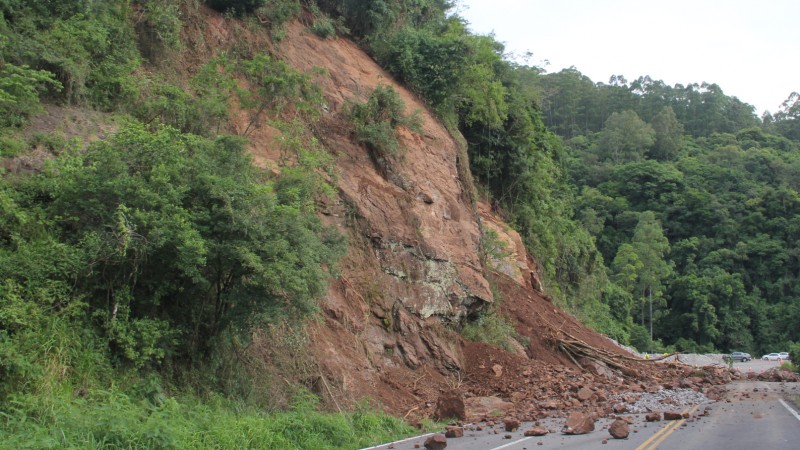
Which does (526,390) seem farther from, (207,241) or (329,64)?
(329,64)

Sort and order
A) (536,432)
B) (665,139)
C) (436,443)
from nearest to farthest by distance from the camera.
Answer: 1. (436,443)
2. (536,432)
3. (665,139)

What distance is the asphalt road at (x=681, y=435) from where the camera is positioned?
10.8 metres

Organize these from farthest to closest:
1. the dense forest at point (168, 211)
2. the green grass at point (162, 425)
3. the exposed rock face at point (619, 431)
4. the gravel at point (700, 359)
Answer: the gravel at point (700, 359)
the exposed rock face at point (619, 431)
the dense forest at point (168, 211)
the green grass at point (162, 425)

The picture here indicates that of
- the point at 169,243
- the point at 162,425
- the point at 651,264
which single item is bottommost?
the point at 162,425

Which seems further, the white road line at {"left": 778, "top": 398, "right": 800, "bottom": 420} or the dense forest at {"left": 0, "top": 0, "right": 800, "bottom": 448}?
the white road line at {"left": 778, "top": 398, "right": 800, "bottom": 420}

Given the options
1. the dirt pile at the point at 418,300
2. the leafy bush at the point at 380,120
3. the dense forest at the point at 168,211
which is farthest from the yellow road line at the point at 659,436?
the leafy bush at the point at 380,120

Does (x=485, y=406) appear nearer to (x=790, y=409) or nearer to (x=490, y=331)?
(x=490, y=331)

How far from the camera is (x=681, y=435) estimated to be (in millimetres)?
12102

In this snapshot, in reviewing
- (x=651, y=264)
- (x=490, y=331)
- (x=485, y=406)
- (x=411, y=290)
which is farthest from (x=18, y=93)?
(x=651, y=264)

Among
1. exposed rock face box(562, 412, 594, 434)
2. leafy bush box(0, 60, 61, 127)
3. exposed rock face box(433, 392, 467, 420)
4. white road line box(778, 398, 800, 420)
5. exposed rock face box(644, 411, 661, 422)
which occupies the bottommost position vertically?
exposed rock face box(433, 392, 467, 420)

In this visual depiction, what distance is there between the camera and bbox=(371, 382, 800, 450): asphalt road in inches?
427

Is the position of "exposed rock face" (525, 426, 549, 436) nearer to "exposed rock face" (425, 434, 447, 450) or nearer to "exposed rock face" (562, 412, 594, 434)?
"exposed rock face" (562, 412, 594, 434)

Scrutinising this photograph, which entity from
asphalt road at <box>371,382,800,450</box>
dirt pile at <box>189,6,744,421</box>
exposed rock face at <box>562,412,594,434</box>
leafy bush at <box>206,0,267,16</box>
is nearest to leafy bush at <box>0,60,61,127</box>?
dirt pile at <box>189,6,744,421</box>

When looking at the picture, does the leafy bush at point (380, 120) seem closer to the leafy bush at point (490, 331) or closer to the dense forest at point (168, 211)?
the dense forest at point (168, 211)
